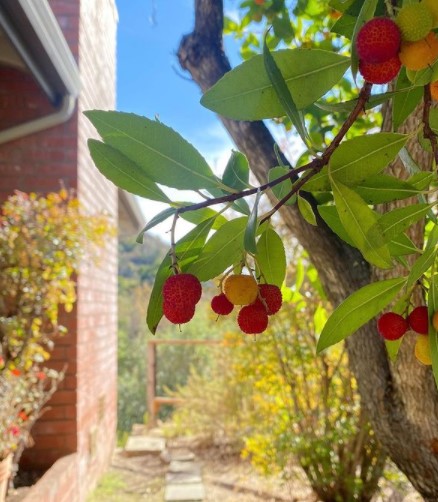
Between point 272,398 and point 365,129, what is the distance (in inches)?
119

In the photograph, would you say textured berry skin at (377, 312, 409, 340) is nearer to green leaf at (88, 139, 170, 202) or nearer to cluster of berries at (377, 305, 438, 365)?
cluster of berries at (377, 305, 438, 365)

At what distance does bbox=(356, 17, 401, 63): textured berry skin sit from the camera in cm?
56

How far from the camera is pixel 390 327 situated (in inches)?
38.2

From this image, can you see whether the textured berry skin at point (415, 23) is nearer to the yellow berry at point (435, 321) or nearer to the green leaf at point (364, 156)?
the green leaf at point (364, 156)

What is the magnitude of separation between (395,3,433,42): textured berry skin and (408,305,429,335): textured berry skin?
0.50 meters

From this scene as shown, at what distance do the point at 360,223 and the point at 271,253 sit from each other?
213 millimetres

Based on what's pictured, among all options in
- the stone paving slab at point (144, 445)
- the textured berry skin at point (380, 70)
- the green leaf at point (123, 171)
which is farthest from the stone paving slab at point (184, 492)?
the textured berry skin at point (380, 70)

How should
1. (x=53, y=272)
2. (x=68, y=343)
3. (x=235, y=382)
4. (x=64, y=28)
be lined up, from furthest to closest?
(x=235, y=382), (x=64, y=28), (x=68, y=343), (x=53, y=272)

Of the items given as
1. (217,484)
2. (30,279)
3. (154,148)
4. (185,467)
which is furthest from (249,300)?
(185,467)

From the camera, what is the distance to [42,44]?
329 cm

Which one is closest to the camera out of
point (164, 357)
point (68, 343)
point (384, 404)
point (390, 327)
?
point (390, 327)

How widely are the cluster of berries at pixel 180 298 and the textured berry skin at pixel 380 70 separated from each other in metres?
0.31

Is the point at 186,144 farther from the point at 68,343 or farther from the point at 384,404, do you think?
the point at 68,343

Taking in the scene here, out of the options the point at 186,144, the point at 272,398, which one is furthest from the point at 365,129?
the point at 272,398
